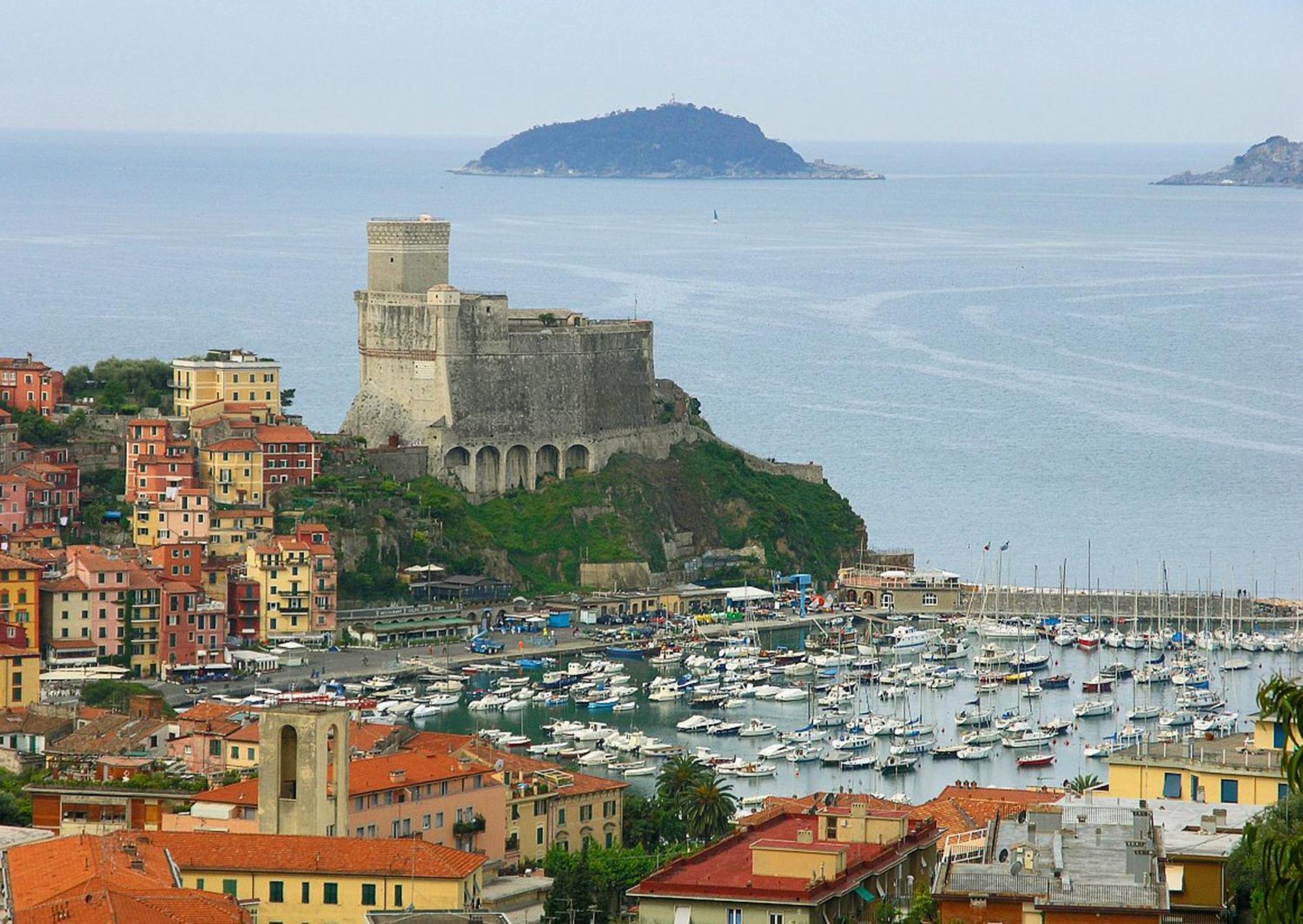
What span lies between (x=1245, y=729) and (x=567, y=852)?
61.2 ft

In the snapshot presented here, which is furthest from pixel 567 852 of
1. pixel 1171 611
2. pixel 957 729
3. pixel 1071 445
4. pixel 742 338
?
pixel 742 338

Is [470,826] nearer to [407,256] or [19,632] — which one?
[19,632]

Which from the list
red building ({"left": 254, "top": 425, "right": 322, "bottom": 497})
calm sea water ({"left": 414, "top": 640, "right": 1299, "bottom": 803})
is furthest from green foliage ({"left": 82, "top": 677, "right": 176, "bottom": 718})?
red building ({"left": 254, "top": 425, "right": 322, "bottom": 497})

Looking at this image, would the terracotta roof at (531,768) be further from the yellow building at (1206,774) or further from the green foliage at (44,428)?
the green foliage at (44,428)

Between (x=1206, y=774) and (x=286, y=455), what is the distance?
34.2m

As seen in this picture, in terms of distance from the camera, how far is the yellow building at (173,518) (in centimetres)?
5425

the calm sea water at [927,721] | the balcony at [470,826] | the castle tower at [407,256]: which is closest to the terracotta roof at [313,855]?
the balcony at [470,826]

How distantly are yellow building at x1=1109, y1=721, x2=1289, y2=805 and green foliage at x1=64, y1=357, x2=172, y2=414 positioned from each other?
1414 inches

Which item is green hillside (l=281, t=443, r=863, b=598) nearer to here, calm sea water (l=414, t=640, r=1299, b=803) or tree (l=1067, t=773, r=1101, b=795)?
calm sea water (l=414, t=640, r=1299, b=803)

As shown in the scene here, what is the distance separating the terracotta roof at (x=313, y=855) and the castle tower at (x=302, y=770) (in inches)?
49.1

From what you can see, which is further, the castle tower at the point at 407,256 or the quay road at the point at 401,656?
the castle tower at the point at 407,256

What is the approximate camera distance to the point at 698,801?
113ft

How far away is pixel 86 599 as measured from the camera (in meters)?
49.7

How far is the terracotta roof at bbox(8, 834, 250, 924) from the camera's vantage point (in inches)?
834
